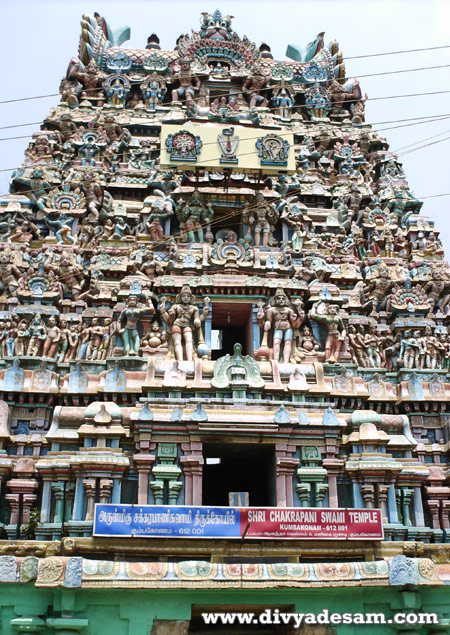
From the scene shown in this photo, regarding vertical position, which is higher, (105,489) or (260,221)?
(260,221)

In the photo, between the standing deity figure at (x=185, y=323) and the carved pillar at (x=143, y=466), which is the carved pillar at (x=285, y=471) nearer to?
the carved pillar at (x=143, y=466)

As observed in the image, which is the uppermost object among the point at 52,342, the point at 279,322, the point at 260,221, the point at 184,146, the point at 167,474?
the point at 184,146

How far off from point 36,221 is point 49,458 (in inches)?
435

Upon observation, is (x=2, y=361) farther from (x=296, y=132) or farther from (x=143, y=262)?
(x=296, y=132)

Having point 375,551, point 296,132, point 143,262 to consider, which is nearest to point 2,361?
point 143,262

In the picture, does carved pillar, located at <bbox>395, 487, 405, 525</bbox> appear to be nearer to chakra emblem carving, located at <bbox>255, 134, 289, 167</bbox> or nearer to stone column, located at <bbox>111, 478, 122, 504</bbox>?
stone column, located at <bbox>111, 478, 122, 504</bbox>

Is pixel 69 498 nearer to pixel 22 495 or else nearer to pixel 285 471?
pixel 22 495

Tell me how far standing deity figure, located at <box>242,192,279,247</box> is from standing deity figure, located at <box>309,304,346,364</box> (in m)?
4.39

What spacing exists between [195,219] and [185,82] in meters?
11.1

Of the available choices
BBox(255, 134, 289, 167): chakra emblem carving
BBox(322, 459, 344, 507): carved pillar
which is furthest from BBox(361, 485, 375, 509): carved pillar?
BBox(255, 134, 289, 167): chakra emblem carving

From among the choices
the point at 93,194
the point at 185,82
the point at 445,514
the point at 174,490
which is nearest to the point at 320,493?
the point at 174,490

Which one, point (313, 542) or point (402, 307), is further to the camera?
point (402, 307)

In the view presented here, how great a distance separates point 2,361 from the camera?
20.2m

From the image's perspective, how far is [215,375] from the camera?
18828 mm
